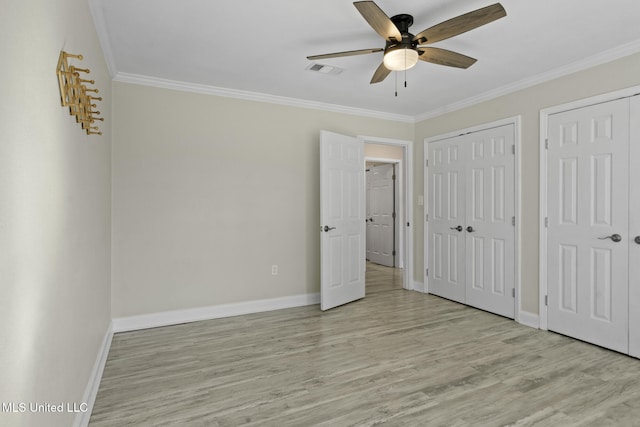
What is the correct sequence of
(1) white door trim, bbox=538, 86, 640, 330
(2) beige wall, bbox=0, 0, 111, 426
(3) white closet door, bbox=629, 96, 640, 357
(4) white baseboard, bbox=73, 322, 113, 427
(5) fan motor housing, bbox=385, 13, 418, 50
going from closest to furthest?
1. (2) beige wall, bbox=0, 0, 111, 426
2. (4) white baseboard, bbox=73, 322, 113, 427
3. (5) fan motor housing, bbox=385, 13, 418, 50
4. (3) white closet door, bbox=629, 96, 640, 357
5. (1) white door trim, bbox=538, 86, 640, 330

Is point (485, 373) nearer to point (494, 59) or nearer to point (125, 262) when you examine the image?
point (494, 59)

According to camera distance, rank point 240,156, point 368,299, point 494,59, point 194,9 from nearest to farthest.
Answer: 1. point 194,9
2. point 494,59
3. point 240,156
4. point 368,299

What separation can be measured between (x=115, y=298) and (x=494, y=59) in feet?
14.0

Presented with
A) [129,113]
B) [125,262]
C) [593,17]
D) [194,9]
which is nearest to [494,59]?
[593,17]

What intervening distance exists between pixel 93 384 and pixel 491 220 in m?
4.03

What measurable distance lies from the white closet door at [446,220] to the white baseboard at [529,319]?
78 centimetres

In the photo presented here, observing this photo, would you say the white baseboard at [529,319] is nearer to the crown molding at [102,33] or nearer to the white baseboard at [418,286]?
the white baseboard at [418,286]

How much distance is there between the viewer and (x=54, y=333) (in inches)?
56.4

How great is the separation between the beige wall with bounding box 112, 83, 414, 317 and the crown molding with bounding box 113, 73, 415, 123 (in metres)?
0.06

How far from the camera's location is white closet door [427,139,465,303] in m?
4.48

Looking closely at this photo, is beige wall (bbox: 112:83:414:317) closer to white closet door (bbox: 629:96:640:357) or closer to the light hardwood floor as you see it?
the light hardwood floor

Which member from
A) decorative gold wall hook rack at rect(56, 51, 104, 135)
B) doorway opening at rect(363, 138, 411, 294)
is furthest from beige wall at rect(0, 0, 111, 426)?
doorway opening at rect(363, 138, 411, 294)

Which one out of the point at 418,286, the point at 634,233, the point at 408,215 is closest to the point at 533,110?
the point at 634,233

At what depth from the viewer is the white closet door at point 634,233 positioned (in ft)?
9.39
